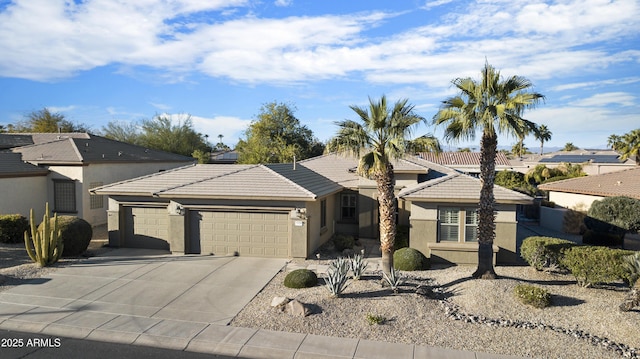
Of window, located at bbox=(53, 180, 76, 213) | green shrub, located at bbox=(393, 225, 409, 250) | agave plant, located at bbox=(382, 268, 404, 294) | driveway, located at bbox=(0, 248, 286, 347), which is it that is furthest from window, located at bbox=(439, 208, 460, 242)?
window, located at bbox=(53, 180, 76, 213)

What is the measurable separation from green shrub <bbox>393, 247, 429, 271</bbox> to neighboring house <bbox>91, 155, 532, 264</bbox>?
105 centimetres

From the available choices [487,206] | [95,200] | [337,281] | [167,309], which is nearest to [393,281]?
[337,281]

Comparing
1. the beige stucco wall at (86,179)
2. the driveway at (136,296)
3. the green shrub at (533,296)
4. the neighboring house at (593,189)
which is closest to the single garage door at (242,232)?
the driveway at (136,296)

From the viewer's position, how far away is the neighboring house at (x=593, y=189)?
2530cm

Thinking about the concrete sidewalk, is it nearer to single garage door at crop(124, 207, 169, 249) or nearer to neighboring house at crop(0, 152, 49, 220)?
single garage door at crop(124, 207, 169, 249)

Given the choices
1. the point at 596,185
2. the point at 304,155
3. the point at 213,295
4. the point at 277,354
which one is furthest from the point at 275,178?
the point at 304,155

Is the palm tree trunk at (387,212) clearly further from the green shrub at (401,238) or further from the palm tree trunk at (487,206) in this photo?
the green shrub at (401,238)

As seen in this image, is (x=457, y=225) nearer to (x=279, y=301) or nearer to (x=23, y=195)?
(x=279, y=301)

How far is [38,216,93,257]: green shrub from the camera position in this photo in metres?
16.9

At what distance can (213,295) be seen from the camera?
13148mm

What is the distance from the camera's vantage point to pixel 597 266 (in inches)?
514

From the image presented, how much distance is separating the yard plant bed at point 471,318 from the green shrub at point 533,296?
133mm

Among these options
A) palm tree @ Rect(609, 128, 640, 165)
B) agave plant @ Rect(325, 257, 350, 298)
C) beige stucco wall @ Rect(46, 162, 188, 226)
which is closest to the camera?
agave plant @ Rect(325, 257, 350, 298)

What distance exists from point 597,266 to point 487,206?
11.5ft
